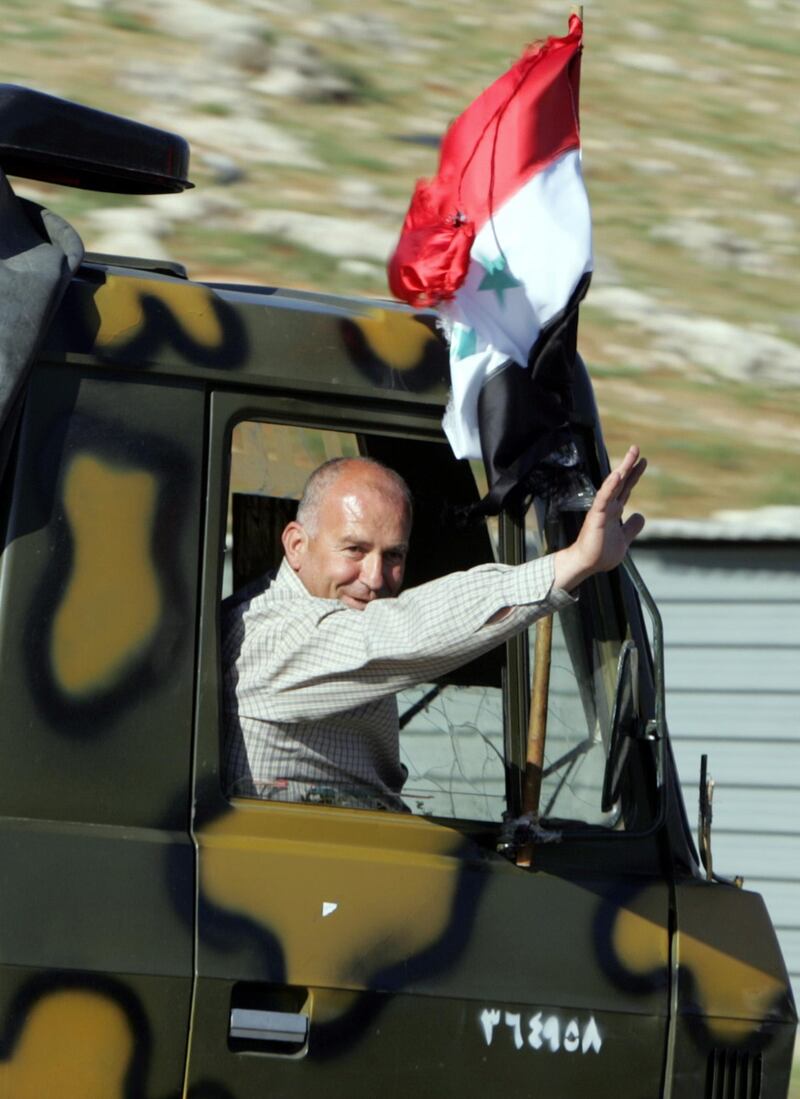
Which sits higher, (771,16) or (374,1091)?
(771,16)

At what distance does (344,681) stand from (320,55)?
14.3m

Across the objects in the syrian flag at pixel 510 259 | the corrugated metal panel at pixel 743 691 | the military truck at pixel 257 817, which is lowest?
the corrugated metal panel at pixel 743 691

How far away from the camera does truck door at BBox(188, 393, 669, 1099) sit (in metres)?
2.75

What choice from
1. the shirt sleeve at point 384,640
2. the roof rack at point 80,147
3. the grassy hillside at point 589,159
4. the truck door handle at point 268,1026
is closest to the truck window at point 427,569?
the shirt sleeve at point 384,640

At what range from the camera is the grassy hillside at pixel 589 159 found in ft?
37.9

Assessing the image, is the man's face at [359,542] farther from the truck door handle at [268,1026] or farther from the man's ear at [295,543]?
the truck door handle at [268,1026]

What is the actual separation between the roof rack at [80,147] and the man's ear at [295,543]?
2.27 feet

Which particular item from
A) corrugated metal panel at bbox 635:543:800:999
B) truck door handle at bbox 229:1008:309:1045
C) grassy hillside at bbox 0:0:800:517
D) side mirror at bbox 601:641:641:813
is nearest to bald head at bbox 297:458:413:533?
side mirror at bbox 601:641:641:813

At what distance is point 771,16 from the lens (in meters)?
20.0

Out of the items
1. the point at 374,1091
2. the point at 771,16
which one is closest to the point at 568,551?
the point at 374,1091

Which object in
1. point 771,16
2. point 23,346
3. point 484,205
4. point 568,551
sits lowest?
point 568,551

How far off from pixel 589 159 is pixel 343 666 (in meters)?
13.1

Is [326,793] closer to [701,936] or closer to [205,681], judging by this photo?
[205,681]

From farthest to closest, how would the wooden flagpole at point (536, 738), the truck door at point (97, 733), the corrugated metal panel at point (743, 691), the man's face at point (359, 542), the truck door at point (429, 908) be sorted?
the corrugated metal panel at point (743, 691), the man's face at point (359, 542), the wooden flagpole at point (536, 738), the truck door at point (429, 908), the truck door at point (97, 733)
